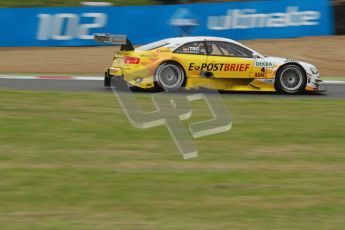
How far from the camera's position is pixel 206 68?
597 inches

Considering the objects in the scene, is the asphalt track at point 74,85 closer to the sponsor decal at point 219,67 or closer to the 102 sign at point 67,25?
the sponsor decal at point 219,67

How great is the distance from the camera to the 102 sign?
83.5ft

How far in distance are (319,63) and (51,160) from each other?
55.8 ft

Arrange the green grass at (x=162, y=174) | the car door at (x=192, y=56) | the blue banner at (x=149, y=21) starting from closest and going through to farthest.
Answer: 1. the green grass at (x=162, y=174)
2. the car door at (x=192, y=56)
3. the blue banner at (x=149, y=21)

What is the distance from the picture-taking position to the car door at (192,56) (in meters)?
15.0

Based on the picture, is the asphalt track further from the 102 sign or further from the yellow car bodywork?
the 102 sign

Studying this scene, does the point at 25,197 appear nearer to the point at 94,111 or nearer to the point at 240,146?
the point at 240,146

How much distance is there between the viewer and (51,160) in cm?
779

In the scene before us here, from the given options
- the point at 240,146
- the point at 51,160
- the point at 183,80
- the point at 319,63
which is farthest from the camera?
the point at 319,63

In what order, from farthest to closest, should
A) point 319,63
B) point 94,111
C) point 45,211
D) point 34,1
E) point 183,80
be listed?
1. point 34,1
2. point 319,63
3. point 183,80
4. point 94,111
5. point 45,211

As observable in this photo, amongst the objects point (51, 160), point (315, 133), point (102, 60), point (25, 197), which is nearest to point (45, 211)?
point (25, 197)

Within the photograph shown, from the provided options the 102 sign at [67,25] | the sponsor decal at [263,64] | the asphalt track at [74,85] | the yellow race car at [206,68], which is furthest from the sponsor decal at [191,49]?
the 102 sign at [67,25]

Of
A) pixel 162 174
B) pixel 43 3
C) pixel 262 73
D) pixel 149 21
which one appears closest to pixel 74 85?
pixel 262 73

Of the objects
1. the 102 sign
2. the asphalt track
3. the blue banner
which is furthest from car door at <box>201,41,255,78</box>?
the 102 sign
